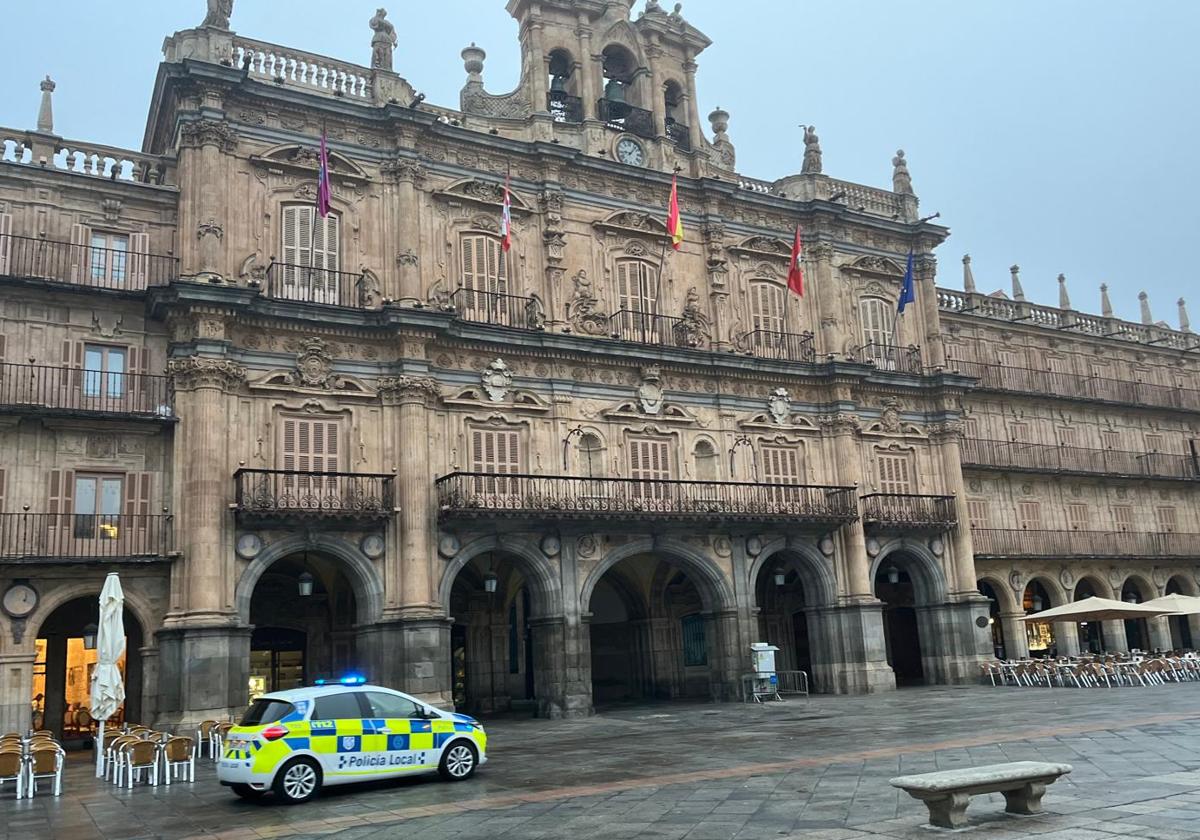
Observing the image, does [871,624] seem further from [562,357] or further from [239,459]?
[239,459]

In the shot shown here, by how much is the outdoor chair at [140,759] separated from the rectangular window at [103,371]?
33.5ft

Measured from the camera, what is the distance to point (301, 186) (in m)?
26.3

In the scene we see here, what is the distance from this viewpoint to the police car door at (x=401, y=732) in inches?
578

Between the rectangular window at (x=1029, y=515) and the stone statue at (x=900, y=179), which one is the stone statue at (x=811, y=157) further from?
the rectangular window at (x=1029, y=515)

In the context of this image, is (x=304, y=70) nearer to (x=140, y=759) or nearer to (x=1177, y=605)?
(x=140, y=759)

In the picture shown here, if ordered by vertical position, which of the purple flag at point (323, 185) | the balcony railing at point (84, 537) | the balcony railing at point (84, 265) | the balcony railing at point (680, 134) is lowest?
the balcony railing at point (84, 537)

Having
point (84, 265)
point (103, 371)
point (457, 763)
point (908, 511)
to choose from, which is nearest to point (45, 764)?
point (457, 763)

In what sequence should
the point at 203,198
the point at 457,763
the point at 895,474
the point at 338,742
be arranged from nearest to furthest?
the point at 338,742
the point at 457,763
the point at 203,198
the point at 895,474

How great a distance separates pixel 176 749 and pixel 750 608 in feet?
56.5

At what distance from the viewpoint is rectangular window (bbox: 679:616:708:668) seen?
108 ft

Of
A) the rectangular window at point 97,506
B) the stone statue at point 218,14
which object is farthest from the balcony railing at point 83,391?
the stone statue at point 218,14

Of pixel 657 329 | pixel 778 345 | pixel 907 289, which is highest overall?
pixel 907 289

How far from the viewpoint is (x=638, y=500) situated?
27.7 metres

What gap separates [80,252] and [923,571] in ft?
85.4
